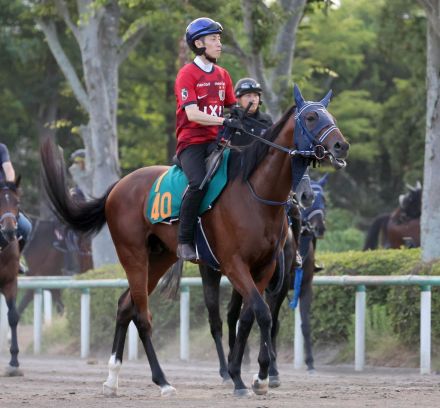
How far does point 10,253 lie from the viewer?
14.6m

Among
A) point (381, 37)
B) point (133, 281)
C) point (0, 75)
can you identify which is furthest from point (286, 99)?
point (0, 75)

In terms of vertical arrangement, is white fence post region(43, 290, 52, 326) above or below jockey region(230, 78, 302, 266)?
below

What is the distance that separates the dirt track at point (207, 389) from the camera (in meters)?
9.66

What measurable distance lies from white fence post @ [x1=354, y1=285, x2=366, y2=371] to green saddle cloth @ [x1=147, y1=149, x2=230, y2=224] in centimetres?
444

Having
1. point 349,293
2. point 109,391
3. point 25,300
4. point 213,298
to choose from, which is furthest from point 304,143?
point 25,300

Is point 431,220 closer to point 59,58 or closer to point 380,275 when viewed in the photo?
point 380,275

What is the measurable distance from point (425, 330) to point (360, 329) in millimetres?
1195

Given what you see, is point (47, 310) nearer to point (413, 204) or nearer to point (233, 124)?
point (413, 204)

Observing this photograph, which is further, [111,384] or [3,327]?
[3,327]

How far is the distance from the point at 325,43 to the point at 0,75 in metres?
12.6

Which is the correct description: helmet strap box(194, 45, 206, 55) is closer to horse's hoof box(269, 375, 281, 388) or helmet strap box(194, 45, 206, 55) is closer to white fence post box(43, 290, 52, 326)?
horse's hoof box(269, 375, 281, 388)

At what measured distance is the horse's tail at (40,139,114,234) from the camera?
12203 mm

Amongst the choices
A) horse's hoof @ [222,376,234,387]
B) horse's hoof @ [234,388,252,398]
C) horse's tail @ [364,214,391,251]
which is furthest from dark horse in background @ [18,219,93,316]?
horse's hoof @ [234,388,252,398]

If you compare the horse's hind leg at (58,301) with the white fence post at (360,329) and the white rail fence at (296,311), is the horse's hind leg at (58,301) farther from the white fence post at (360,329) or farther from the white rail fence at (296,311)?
the white fence post at (360,329)
